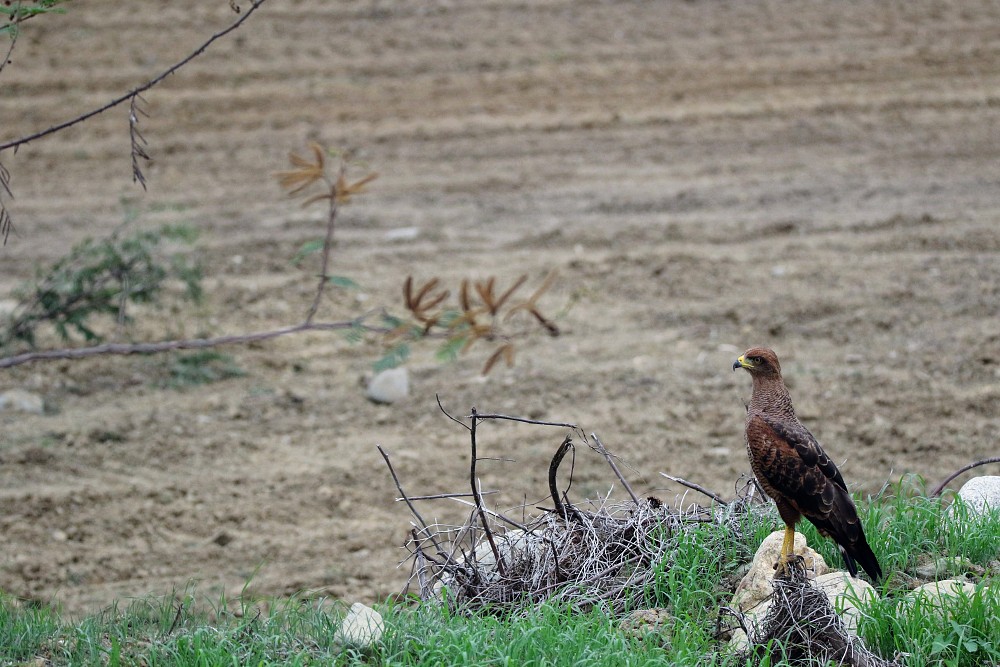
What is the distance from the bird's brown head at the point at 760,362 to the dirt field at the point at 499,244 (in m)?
1.34

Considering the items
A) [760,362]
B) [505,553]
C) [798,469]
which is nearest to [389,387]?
[505,553]

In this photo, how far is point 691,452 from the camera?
5543 millimetres

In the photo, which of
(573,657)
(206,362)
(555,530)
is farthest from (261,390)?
(573,657)

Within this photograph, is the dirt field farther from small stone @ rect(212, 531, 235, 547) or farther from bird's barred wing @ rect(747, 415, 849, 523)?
bird's barred wing @ rect(747, 415, 849, 523)

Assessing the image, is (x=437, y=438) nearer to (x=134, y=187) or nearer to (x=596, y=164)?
(x=596, y=164)

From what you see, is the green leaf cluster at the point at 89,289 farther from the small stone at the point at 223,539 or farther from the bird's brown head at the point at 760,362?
the bird's brown head at the point at 760,362

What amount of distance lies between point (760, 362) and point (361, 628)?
5.03 feet

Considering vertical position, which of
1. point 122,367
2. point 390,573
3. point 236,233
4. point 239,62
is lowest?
point 390,573

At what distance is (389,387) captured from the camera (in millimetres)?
6230

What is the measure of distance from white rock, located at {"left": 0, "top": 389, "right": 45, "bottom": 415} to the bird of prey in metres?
4.51

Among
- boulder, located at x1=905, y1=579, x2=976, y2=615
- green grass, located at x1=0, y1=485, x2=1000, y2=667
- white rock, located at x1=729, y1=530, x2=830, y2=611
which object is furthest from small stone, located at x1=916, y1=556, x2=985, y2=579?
white rock, located at x1=729, y1=530, x2=830, y2=611

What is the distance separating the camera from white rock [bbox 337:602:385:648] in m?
3.28

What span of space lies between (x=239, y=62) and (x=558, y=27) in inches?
136

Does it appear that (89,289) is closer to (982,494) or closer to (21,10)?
(21,10)
